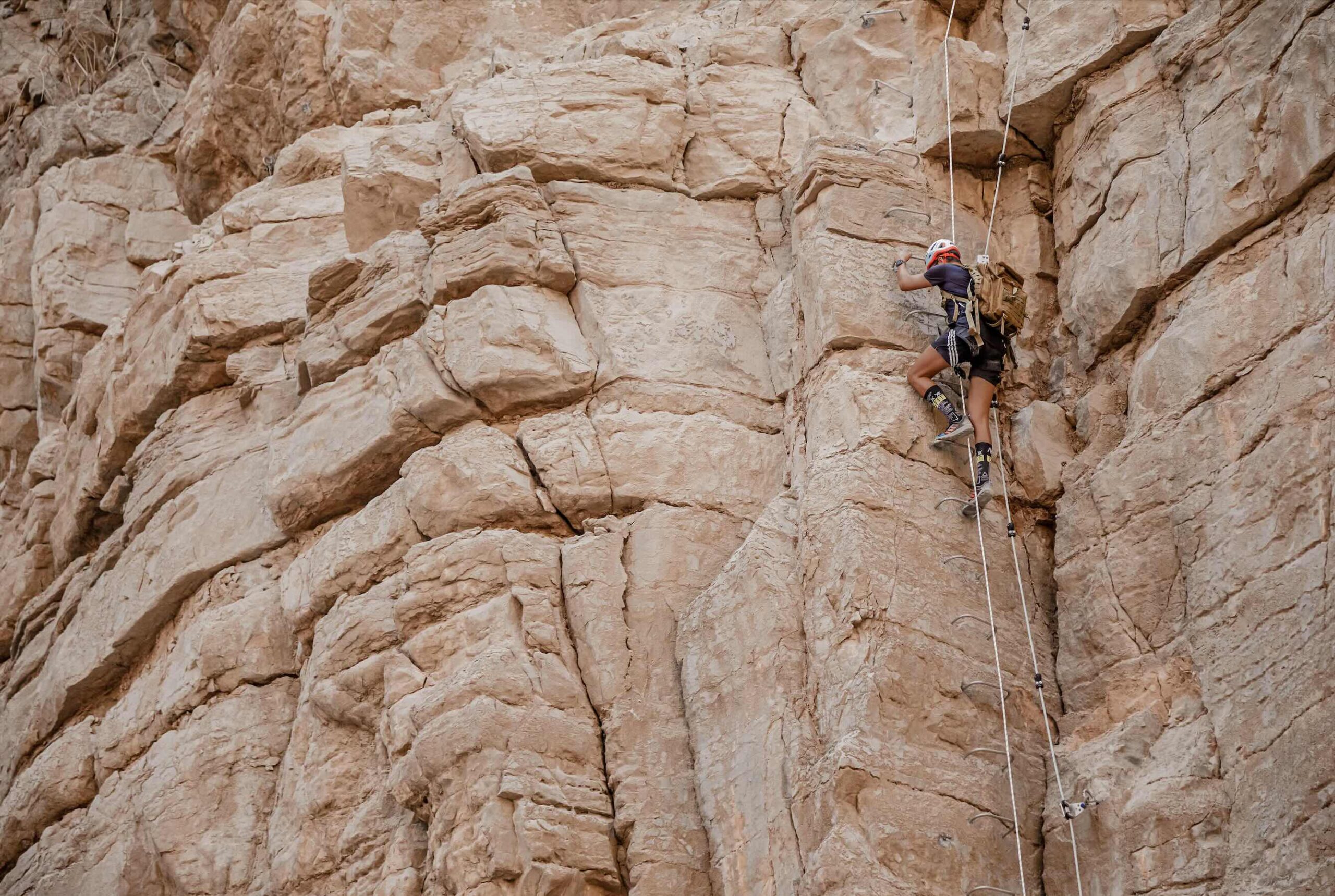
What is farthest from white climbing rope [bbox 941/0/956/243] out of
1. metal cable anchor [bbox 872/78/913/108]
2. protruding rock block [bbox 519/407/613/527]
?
protruding rock block [bbox 519/407/613/527]

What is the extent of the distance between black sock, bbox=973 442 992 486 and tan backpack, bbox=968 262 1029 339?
95 centimetres

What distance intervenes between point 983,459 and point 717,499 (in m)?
2.48

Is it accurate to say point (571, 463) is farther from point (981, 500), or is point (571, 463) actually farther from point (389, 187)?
point (389, 187)

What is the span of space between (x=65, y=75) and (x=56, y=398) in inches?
262

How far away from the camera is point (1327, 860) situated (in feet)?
34.0

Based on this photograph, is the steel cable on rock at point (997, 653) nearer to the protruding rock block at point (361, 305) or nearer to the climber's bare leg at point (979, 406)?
the climber's bare leg at point (979, 406)

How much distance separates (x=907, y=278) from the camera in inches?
579

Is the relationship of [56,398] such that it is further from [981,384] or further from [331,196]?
[981,384]

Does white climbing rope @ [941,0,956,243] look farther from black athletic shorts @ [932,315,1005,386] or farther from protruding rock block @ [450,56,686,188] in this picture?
protruding rock block @ [450,56,686,188]

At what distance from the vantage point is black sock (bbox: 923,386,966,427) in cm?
1386

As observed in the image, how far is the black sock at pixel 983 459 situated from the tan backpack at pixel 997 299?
949mm

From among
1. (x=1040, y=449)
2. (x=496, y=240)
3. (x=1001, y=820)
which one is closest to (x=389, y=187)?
(x=496, y=240)

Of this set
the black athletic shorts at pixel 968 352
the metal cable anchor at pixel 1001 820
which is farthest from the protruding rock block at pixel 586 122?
the metal cable anchor at pixel 1001 820

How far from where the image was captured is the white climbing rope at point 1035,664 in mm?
11922
